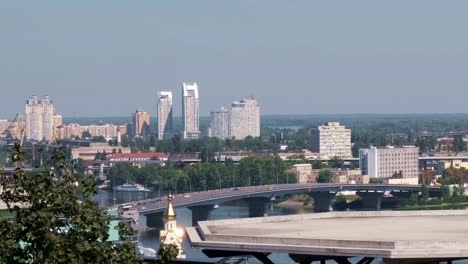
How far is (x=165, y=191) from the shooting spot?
70.6 m

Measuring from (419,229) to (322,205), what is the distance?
2039 inches

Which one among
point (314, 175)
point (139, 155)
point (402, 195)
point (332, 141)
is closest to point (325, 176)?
point (314, 175)

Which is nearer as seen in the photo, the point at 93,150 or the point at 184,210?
the point at 184,210

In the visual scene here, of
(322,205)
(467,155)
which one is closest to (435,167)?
(467,155)

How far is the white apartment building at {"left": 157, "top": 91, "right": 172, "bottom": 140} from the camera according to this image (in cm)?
14356

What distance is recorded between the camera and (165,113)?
14538 cm

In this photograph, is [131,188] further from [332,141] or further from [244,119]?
[244,119]

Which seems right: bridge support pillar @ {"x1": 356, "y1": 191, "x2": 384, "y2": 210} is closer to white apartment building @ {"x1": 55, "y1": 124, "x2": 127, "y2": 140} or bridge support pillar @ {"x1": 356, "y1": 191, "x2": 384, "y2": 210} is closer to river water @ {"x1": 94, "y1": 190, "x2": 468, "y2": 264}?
river water @ {"x1": 94, "y1": 190, "x2": 468, "y2": 264}

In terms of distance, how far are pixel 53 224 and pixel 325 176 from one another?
6655 cm

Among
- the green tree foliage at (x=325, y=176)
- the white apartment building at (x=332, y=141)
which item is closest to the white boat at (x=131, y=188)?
the green tree foliage at (x=325, y=176)

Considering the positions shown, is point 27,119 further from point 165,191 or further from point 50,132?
point 165,191

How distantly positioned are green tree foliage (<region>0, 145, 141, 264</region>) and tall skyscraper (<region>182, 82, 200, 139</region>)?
4992 inches

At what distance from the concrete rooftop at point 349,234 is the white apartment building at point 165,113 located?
132 m

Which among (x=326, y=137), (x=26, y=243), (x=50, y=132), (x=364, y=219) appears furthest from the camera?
(x=50, y=132)
